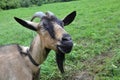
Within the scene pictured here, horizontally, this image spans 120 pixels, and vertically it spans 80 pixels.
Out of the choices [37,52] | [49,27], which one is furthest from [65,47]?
[37,52]

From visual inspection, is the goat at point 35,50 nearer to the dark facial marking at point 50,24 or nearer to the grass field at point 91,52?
the dark facial marking at point 50,24

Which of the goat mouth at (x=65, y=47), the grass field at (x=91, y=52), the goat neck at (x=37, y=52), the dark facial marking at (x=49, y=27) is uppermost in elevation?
the dark facial marking at (x=49, y=27)

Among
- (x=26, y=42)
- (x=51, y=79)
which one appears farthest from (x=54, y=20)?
(x=26, y=42)

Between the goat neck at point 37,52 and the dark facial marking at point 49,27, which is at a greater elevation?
the dark facial marking at point 49,27

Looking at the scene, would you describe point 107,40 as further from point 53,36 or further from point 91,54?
point 53,36

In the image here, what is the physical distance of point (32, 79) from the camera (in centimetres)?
435

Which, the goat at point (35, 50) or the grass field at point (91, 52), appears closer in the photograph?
the goat at point (35, 50)

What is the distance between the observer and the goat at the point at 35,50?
3.82 metres

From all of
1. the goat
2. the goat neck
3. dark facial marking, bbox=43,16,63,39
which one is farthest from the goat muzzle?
the goat neck

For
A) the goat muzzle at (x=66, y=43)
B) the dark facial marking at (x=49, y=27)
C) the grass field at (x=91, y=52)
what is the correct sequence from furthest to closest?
the grass field at (x=91, y=52), the dark facial marking at (x=49, y=27), the goat muzzle at (x=66, y=43)

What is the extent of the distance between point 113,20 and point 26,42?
307 cm

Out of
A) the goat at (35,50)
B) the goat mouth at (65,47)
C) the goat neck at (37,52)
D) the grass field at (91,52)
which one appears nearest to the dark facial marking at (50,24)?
the goat at (35,50)

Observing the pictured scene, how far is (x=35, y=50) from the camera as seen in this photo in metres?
4.27

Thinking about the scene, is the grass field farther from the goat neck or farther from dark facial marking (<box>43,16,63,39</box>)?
dark facial marking (<box>43,16,63,39</box>)
